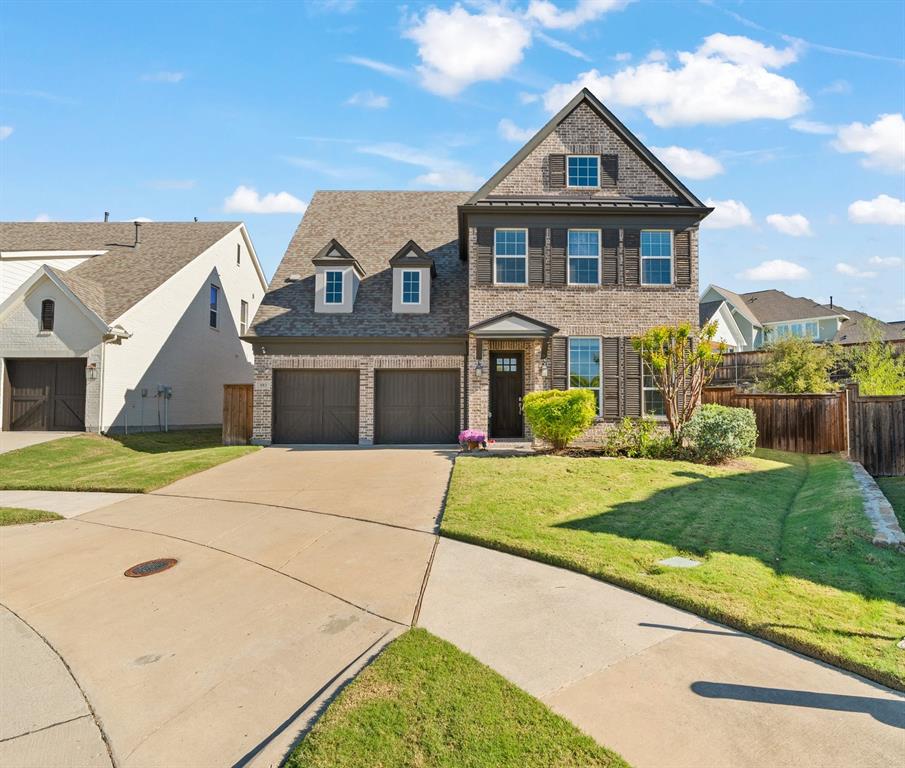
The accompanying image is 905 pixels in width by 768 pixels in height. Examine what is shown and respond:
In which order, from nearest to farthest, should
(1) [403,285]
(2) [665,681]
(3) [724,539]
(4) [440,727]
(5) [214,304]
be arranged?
(4) [440,727] → (2) [665,681] → (3) [724,539] → (1) [403,285] → (5) [214,304]

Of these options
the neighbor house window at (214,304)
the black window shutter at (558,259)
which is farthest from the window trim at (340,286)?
the neighbor house window at (214,304)

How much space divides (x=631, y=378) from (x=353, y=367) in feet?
28.2

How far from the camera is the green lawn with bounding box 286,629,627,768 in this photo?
2.87 meters

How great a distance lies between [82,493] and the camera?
10359 mm

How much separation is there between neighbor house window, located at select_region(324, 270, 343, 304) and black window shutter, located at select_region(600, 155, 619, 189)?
892 centimetres

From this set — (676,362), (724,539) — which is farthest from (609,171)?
(724,539)

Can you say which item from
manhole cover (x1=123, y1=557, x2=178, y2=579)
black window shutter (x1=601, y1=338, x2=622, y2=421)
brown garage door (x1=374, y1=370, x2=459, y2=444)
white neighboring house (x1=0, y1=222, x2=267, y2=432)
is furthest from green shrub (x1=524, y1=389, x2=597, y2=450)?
white neighboring house (x1=0, y1=222, x2=267, y2=432)

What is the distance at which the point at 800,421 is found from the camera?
14.1 m

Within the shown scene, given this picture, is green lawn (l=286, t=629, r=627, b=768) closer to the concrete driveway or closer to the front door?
the concrete driveway

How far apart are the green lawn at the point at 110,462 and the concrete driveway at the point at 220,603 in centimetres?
172

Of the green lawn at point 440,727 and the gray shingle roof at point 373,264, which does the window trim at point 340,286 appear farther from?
the green lawn at point 440,727

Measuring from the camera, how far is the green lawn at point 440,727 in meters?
2.87

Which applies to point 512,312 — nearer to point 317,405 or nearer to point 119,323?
point 317,405

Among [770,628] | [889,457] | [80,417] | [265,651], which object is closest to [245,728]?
[265,651]
